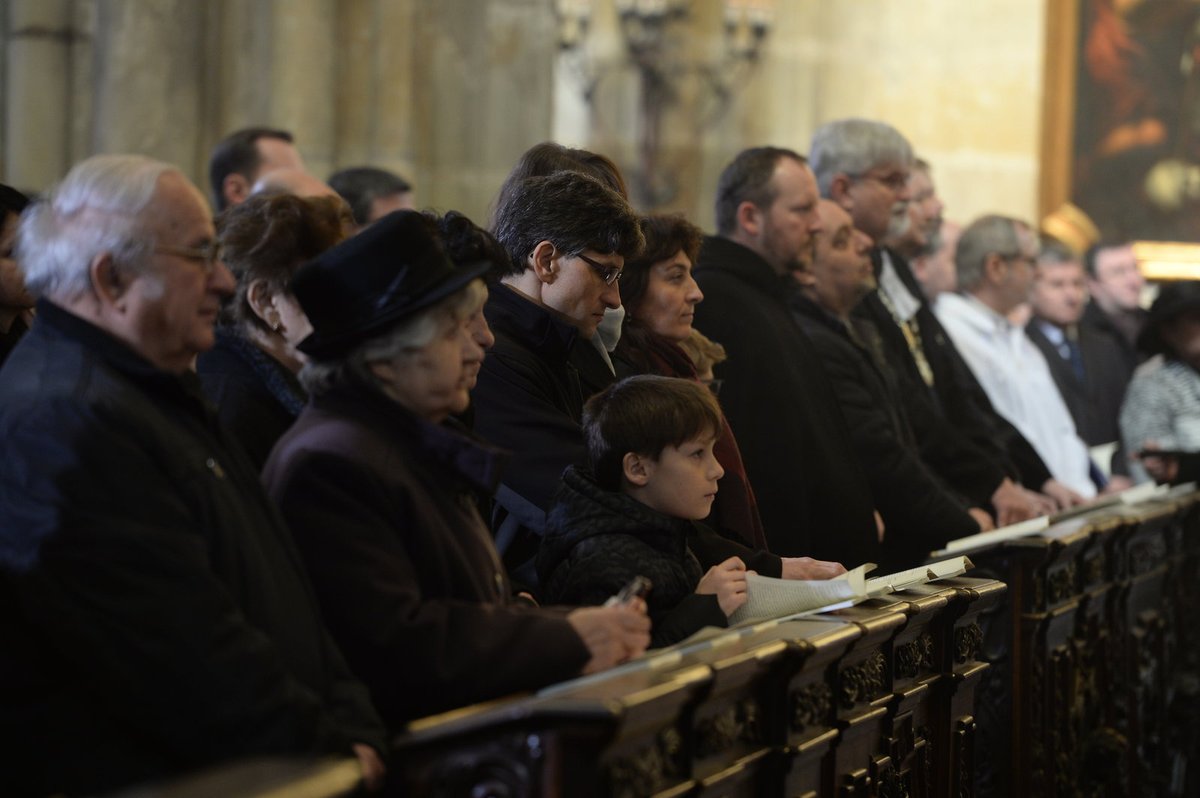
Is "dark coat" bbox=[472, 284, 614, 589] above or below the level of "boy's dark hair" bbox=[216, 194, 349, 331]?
below

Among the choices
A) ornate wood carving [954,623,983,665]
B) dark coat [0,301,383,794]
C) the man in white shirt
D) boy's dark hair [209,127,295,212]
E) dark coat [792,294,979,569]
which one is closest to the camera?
dark coat [0,301,383,794]

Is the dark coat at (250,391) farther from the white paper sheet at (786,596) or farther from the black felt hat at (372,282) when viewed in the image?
the white paper sheet at (786,596)

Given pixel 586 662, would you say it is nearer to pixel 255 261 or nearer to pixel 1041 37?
pixel 255 261

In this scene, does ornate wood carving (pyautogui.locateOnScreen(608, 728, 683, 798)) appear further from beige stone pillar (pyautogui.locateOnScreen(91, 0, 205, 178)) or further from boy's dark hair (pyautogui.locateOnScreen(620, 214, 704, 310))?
beige stone pillar (pyautogui.locateOnScreen(91, 0, 205, 178))

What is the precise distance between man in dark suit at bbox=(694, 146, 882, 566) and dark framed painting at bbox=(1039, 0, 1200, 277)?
8.58 metres

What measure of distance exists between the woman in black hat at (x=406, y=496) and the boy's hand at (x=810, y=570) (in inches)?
41.3

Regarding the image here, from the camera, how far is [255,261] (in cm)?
392

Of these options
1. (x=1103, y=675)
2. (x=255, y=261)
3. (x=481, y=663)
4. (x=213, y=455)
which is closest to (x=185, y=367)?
(x=213, y=455)

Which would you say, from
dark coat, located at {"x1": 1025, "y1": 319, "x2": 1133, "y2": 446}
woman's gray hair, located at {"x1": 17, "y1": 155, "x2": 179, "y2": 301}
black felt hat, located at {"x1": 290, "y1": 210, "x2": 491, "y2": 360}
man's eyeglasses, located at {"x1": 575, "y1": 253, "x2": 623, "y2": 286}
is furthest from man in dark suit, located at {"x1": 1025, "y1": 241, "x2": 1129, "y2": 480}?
woman's gray hair, located at {"x1": 17, "y1": 155, "x2": 179, "y2": 301}

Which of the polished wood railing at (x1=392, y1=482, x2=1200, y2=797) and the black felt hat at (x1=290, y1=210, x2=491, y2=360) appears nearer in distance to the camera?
the polished wood railing at (x1=392, y1=482, x2=1200, y2=797)

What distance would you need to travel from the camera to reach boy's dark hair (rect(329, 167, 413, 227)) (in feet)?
22.0

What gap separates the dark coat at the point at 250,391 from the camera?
3.70 m

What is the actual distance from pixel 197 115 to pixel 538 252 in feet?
13.2

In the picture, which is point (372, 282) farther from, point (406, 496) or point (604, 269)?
point (604, 269)
